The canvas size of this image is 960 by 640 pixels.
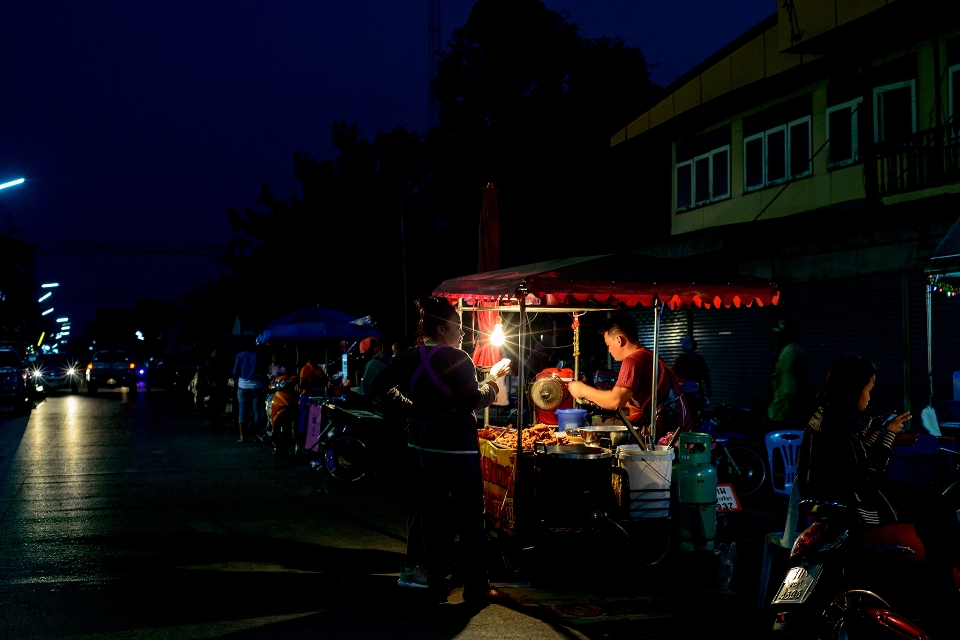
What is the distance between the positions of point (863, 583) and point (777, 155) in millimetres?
14445

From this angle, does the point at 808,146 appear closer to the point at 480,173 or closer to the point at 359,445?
the point at 359,445

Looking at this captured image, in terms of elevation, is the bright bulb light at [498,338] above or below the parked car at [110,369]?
above

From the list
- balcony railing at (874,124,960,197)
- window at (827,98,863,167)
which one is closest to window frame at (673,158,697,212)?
window at (827,98,863,167)

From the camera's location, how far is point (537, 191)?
31359mm

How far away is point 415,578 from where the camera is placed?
6609 mm

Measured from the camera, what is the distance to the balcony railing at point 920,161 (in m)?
13.3

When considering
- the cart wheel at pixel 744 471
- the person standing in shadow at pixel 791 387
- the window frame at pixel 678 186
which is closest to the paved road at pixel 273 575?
the cart wheel at pixel 744 471

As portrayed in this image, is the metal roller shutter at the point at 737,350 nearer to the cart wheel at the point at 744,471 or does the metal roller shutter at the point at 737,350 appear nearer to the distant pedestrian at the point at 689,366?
the distant pedestrian at the point at 689,366

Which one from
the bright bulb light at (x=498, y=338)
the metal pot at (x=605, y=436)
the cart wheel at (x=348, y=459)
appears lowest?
the cart wheel at (x=348, y=459)

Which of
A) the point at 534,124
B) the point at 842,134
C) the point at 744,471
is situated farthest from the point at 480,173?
the point at 744,471

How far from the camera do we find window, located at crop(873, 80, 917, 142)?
14.5 meters

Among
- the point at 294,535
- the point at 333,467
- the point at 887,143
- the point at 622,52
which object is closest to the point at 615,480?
the point at 294,535

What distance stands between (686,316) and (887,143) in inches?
257

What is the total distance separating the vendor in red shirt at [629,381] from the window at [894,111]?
8.77 meters
